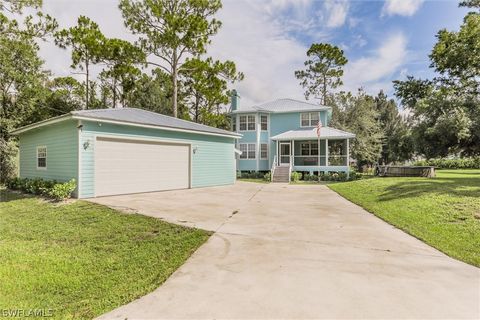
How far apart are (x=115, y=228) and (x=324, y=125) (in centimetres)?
2081

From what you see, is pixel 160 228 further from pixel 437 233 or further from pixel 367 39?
pixel 367 39

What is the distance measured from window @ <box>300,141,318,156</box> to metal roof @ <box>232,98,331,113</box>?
322 cm

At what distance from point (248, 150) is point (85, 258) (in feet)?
65.1

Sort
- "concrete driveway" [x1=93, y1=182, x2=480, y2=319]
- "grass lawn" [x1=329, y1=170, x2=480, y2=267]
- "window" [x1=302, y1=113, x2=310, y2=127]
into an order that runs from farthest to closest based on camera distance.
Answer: "window" [x1=302, y1=113, x2=310, y2=127]
"grass lawn" [x1=329, y1=170, x2=480, y2=267]
"concrete driveway" [x1=93, y1=182, x2=480, y2=319]

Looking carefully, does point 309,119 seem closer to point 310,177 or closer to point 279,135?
point 279,135

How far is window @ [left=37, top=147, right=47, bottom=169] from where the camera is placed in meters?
12.2

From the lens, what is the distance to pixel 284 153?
2431 centimetres

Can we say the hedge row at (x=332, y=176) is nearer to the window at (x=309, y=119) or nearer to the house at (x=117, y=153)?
the window at (x=309, y=119)

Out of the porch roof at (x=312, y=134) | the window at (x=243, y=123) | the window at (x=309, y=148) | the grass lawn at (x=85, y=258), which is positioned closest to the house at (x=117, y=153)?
the grass lawn at (x=85, y=258)

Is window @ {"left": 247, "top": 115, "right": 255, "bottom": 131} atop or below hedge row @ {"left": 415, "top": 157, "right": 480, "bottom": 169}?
atop

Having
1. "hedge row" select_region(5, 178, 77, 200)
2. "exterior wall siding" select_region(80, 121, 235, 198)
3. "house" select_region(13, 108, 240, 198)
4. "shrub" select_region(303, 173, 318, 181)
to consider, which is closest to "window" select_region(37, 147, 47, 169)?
"house" select_region(13, 108, 240, 198)

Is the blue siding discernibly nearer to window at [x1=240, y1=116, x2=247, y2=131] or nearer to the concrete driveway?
the concrete driveway

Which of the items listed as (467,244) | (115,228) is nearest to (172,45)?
(115,228)

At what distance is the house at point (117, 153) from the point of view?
10062 millimetres
